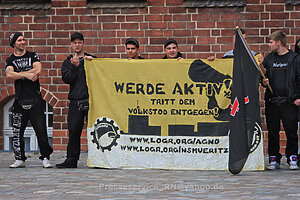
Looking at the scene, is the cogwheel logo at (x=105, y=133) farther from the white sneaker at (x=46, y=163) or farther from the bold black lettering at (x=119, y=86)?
the white sneaker at (x=46, y=163)

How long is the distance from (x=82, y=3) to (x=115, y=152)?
13.4 ft

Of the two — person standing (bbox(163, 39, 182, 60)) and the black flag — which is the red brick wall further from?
the black flag

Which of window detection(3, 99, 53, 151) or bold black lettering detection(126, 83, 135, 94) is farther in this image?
window detection(3, 99, 53, 151)

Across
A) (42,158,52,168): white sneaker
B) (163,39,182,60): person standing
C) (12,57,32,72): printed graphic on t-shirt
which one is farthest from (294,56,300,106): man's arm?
(12,57,32,72): printed graphic on t-shirt

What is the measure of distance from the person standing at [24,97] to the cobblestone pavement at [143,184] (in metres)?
0.32

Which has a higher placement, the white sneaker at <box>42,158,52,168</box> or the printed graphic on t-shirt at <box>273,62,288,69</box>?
the printed graphic on t-shirt at <box>273,62,288,69</box>

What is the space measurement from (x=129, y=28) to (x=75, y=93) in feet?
10.2

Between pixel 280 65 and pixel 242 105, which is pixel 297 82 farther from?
pixel 242 105

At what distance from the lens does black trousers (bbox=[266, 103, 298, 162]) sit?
383 inches

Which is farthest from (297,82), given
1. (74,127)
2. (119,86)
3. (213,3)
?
(213,3)

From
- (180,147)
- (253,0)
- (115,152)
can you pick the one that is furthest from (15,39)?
(253,0)

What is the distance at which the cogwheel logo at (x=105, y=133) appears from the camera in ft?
32.3

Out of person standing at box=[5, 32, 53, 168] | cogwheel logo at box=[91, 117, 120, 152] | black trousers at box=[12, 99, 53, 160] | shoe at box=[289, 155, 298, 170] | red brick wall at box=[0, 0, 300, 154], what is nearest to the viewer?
shoe at box=[289, 155, 298, 170]

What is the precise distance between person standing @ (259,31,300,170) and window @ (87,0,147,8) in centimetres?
360
